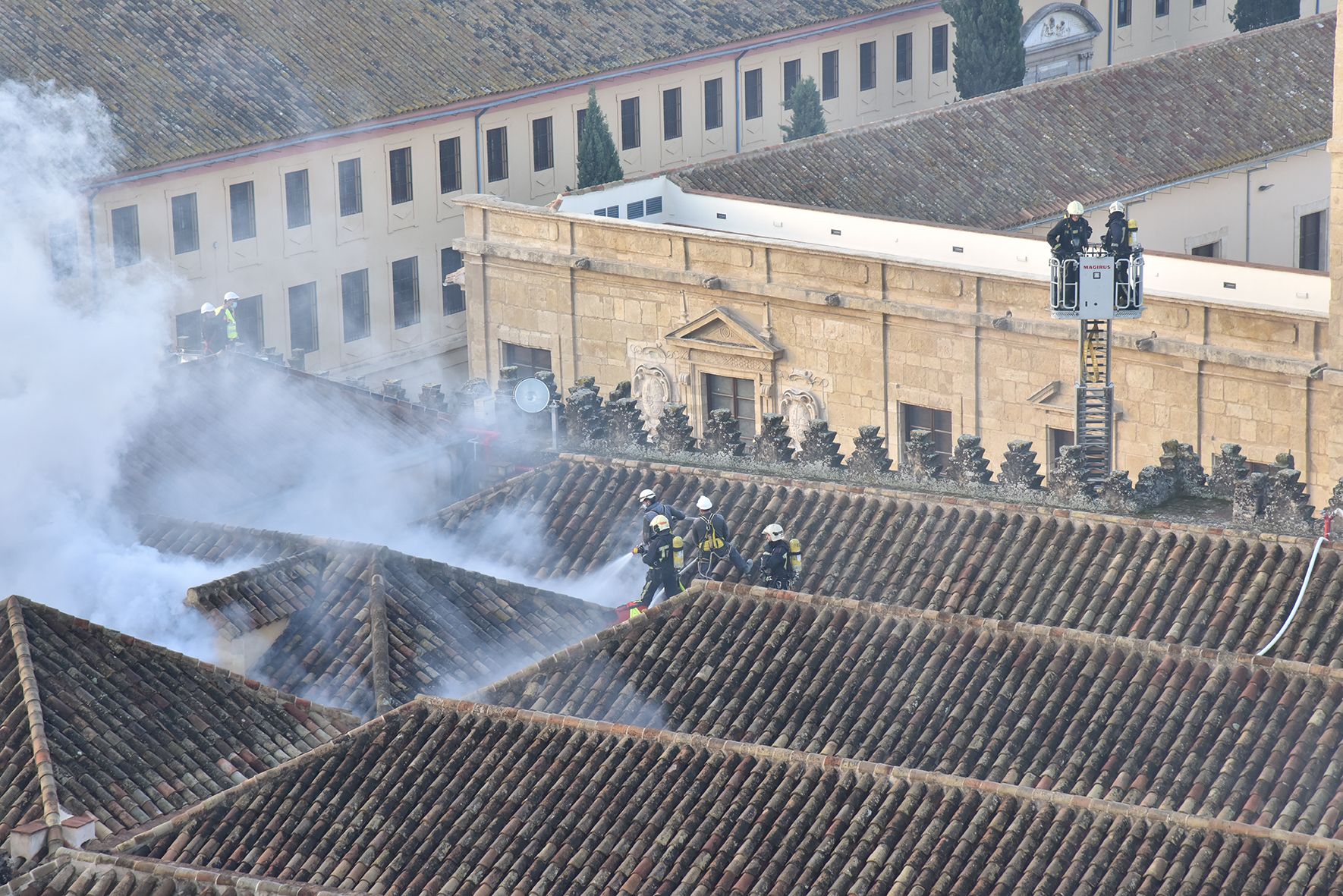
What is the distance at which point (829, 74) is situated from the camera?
82562 mm

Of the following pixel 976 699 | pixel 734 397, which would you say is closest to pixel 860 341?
pixel 734 397

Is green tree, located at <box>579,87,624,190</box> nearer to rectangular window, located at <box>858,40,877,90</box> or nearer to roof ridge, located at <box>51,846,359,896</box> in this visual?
rectangular window, located at <box>858,40,877,90</box>

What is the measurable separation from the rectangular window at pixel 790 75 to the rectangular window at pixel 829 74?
971mm

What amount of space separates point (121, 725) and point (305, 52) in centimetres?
3994

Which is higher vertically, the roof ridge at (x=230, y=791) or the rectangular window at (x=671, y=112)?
the rectangular window at (x=671, y=112)

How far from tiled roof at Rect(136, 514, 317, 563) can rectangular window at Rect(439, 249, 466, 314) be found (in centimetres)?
3349

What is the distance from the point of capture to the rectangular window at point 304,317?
6838 cm

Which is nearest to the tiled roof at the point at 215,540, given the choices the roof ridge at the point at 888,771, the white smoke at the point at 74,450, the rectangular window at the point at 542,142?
the white smoke at the point at 74,450

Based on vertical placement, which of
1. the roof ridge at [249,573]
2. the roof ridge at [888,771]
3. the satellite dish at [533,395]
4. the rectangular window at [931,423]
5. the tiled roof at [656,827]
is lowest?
the rectangular window at [931,423]

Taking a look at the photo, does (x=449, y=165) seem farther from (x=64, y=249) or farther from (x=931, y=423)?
(x=64, y=249)

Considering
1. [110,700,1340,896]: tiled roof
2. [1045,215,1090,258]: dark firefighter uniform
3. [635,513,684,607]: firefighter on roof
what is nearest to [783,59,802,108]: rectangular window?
[1045,215,1090,258]: dark firefighter uniform

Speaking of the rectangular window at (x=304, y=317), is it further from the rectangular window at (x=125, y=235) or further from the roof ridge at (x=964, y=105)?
the roof ridge at (x=964, y=105)

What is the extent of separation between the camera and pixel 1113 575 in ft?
115

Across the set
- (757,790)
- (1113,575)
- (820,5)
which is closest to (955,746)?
(757,790)
